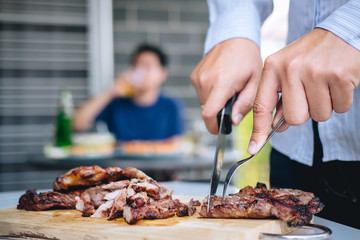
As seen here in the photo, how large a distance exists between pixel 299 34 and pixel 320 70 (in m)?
0.56

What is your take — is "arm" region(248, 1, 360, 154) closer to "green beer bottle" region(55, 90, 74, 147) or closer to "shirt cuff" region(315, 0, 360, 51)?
"shirt cuff" region(315, 0, 360, 51)

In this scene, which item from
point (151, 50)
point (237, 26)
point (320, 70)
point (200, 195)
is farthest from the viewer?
point (151, 50)

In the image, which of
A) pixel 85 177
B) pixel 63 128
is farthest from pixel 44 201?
pixel 63 128

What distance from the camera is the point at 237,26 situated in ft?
4.46

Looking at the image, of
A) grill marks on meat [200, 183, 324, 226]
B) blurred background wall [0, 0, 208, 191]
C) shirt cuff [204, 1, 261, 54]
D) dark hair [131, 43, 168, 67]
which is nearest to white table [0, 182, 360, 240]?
grill marks on meat [200, 183, 324, 226]

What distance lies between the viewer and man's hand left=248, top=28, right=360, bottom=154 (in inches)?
36.2

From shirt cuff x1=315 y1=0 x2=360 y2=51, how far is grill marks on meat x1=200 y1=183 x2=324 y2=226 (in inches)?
16.4

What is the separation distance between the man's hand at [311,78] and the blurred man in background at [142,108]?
12.4ft

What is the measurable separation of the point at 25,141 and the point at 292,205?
4.71m

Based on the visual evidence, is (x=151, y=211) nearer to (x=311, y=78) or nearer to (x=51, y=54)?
(x=311, y=78)

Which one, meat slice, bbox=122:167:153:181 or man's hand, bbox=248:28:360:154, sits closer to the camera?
man's hand, bbox=248:28:360:154

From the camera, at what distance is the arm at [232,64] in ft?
4.14

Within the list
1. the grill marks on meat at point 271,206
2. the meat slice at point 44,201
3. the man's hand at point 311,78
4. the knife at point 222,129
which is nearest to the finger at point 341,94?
the man's hand at point 311,78

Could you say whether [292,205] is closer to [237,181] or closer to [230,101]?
[230,101]
